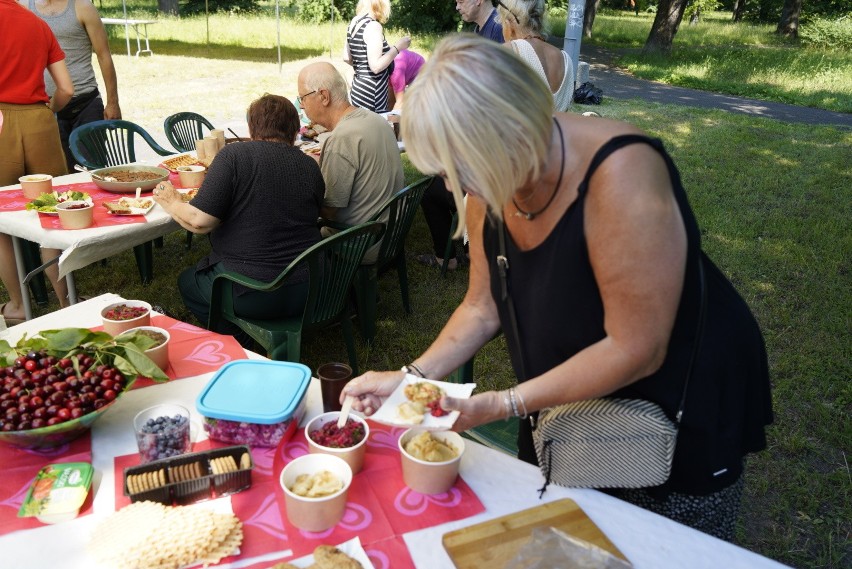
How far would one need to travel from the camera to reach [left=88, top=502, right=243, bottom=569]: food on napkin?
1151mm

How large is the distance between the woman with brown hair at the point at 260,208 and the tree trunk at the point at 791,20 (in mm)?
30825

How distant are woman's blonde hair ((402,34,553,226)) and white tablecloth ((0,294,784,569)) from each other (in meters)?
0.63

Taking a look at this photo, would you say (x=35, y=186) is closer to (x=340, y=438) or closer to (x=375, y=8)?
(x=340, y=438)

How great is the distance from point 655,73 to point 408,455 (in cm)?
1635

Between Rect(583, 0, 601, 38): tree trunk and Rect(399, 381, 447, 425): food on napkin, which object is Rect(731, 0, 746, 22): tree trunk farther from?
Rect(399, 381, 447, 425): food on napkin

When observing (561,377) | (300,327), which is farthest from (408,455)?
(300,327)

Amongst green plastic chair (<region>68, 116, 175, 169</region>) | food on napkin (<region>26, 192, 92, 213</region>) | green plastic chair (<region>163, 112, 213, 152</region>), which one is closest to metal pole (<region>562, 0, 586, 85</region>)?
green plastic chair (<region>163, 112, 213, 152</region>)

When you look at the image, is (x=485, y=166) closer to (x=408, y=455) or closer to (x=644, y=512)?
(x=408, y=455)

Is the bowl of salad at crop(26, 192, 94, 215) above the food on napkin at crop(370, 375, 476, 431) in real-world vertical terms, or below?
below

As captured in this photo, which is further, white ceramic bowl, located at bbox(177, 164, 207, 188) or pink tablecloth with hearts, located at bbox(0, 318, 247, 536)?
white ceramic bowl, located at bbox(177, 164, 207, 188)

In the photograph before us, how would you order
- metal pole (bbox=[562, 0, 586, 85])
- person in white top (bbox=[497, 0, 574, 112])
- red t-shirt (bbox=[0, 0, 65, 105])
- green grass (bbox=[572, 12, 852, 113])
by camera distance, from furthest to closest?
green grass (bbox=[572, 12, 852, 113]) → metal pole (bbox=[562, 0, 586, 85]) → person in white top (bbox=[497, 0, 574, 112]) → red t-shirt (bbox=[0, 0, 65, 105])

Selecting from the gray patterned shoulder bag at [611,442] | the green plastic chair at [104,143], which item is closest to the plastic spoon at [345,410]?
the gray patterned shoulder bag at [611,442]

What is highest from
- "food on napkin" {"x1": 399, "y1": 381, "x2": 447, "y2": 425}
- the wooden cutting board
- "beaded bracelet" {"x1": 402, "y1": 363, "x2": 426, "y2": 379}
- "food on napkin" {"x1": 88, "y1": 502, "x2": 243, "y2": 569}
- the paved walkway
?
"food on napkin" {"x1": 399, "y1": 381, "x2": 447, "y2": 425}

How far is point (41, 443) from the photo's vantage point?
1.44 meters
